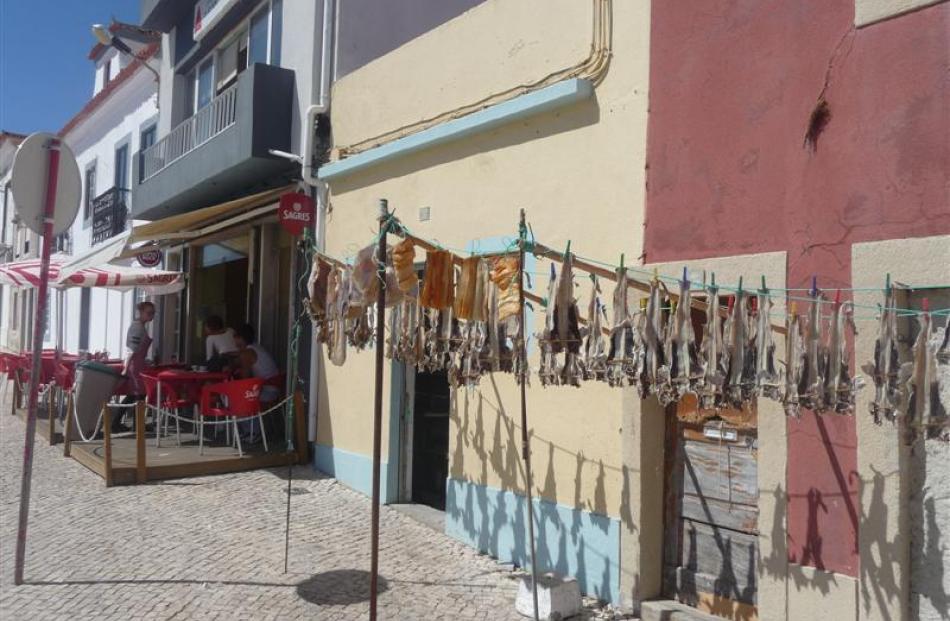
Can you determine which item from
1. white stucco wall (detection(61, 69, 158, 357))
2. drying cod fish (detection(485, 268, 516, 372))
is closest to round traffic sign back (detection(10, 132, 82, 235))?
drying cod fish (detection(485, 268, 516, 372))

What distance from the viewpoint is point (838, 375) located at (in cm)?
342

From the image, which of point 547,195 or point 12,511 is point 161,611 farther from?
point 547,195

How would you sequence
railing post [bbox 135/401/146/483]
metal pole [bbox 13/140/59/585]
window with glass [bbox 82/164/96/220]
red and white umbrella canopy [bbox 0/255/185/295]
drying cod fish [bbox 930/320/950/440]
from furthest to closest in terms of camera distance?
window with glass [bbox 82/164/96/220]
red and white umbrella canopy [bbox 0/255/185/295]
railing post [bbox 135/401/146/483]
metal pole [bbox 13/140/59/585]
drying cod fish [bbox 930/320/950/440]

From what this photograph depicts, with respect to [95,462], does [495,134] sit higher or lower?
higher

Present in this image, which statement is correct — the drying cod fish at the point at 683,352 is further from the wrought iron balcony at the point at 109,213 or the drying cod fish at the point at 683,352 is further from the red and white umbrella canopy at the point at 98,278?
the wrought iron balcony at the point at 109,213

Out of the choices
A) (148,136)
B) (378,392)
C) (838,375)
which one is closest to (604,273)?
(838,375)

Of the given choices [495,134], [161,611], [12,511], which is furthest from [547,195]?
[12,511]

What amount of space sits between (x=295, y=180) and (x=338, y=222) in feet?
3.50

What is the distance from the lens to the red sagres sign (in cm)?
712

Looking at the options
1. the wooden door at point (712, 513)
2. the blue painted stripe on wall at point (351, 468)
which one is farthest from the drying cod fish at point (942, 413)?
the blue painted stripe on wall at point (351, 468)

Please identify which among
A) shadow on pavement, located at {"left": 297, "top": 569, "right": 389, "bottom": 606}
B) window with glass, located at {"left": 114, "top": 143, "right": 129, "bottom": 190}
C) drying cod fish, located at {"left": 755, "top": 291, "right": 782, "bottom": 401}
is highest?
window with glass, located at {"left": 114, "top": 143, "right": 129, "bottom": 190}

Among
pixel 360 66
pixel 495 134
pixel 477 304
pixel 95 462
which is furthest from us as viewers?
pixel 360 66

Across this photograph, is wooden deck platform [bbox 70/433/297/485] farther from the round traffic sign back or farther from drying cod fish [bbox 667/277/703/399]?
drying cod fish [bbox 667/277/703/399]

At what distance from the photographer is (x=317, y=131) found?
8648 millimetres
